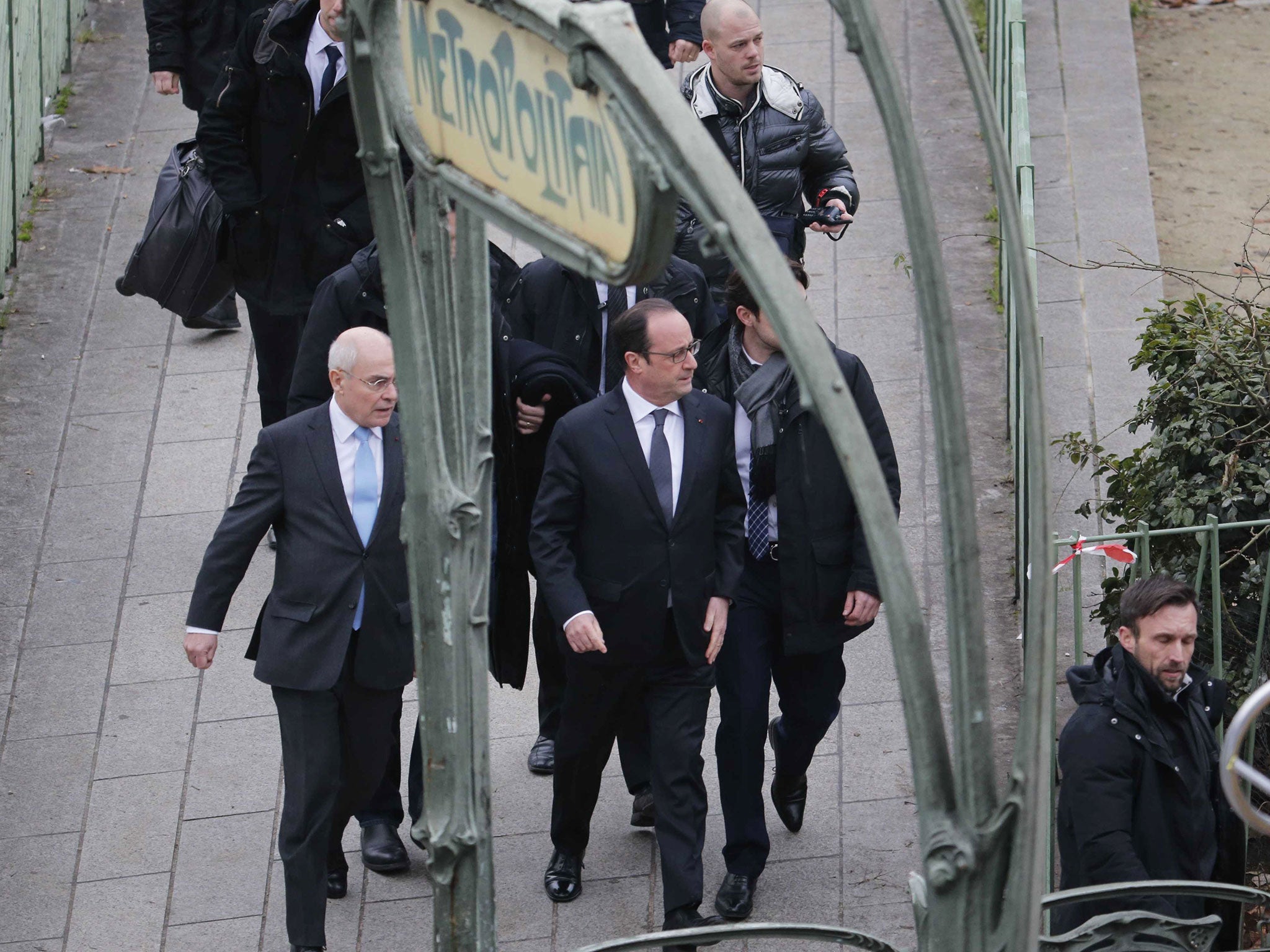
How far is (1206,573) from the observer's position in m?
6.26

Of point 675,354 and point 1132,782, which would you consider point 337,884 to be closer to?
point 675,354

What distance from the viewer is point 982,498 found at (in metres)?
8.21

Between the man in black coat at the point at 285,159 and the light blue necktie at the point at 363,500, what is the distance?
6.58ft

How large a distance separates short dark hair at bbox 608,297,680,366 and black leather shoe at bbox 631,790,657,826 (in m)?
1.54

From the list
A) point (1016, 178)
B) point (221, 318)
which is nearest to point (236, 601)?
point (221, 318)

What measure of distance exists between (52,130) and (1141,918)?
28.4 feet

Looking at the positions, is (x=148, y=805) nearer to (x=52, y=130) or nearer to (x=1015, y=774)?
(x=1015, y=774)

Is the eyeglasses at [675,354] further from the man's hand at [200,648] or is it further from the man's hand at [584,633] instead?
the man's hand at [200,648]

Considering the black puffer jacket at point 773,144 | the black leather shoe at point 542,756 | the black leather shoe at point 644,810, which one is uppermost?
the black puffer jacket at point 773,144

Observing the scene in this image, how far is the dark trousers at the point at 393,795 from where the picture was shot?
20.9 feet

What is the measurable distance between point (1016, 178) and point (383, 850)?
3394mm

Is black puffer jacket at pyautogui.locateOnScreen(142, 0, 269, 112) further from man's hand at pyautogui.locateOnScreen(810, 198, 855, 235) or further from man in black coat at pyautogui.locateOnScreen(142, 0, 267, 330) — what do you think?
man's hand at pyautogui.locateOnScreen(810, 198, 855, 235)

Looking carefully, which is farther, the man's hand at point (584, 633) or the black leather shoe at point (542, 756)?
the black leather shoe at point (542, 756)

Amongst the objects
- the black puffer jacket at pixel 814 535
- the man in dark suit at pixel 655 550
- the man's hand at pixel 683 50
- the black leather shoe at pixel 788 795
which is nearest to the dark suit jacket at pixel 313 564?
the man in dark suit at pixel 655 550
